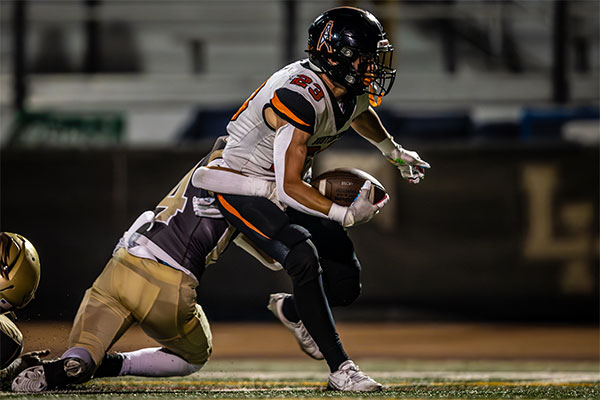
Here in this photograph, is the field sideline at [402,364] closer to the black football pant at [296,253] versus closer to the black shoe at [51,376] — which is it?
the black shoe at [51,376]

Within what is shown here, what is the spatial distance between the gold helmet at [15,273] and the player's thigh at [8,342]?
0.10m

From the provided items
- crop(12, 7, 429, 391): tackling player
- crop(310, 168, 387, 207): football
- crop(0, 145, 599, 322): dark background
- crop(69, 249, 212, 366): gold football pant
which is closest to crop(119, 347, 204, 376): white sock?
crop(12, 7, 429, 391): tackling player

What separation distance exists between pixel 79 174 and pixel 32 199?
1.66ft

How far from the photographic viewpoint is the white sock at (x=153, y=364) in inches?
183

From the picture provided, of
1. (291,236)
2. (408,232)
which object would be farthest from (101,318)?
(408,232)

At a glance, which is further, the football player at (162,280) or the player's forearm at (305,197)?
the football player at (162,280)

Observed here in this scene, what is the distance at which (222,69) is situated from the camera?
14.8 metres

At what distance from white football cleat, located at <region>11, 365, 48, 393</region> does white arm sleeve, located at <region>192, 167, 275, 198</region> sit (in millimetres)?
1058

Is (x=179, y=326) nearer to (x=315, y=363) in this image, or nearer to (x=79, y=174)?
(x=315, y=363)

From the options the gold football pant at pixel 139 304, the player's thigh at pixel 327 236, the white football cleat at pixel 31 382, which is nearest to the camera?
the white football cleat at pixel 31 382

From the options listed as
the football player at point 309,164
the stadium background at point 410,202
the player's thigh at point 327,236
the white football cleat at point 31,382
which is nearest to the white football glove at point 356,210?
the football player at point 309,164

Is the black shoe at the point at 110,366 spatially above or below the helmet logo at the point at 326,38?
below

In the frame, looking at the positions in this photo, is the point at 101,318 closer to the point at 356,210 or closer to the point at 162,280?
the point at 162,280

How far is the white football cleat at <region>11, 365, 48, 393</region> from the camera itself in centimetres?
416
